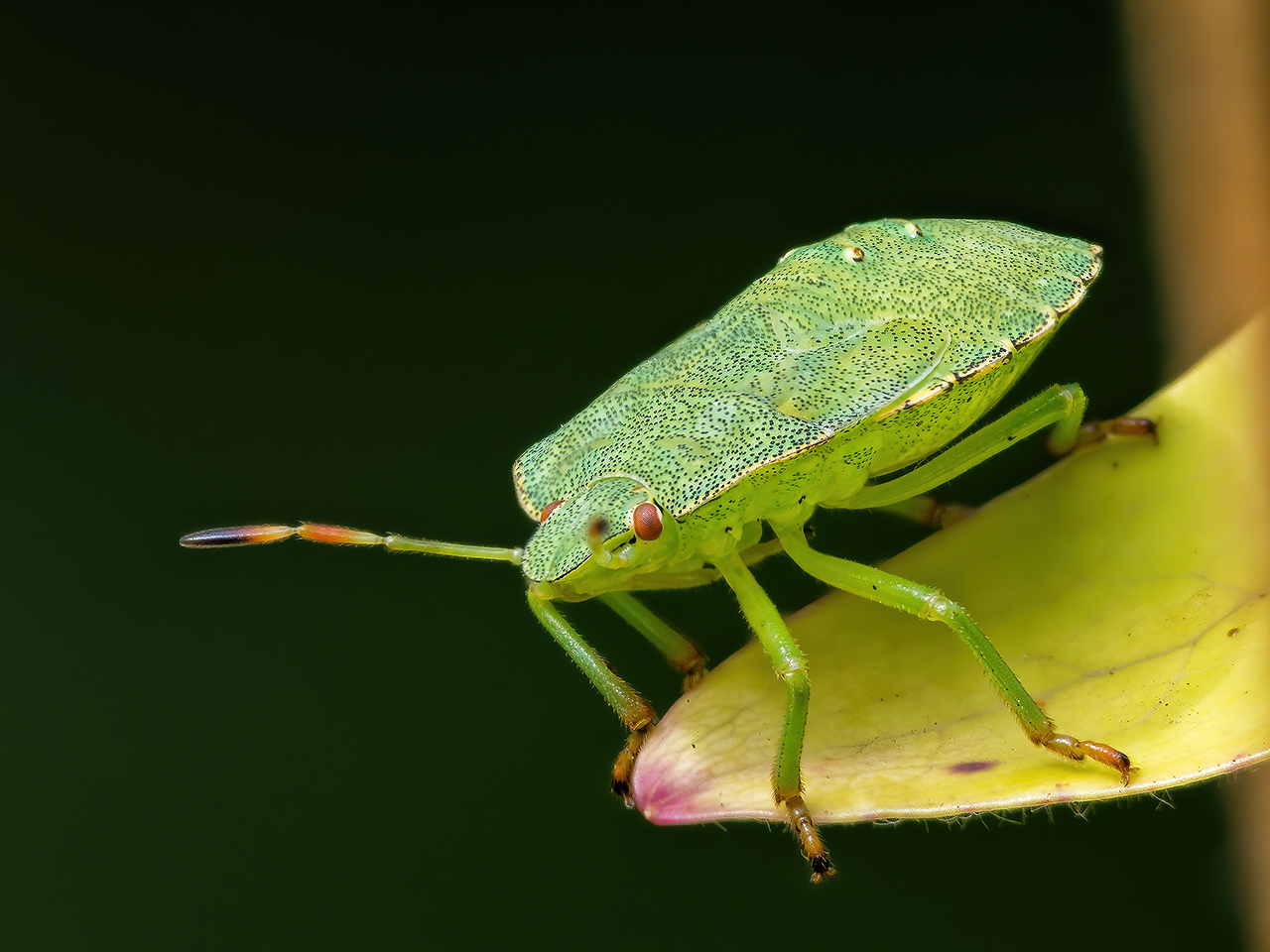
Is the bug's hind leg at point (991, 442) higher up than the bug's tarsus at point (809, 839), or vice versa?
the bug's hind leg at point (991, 442)

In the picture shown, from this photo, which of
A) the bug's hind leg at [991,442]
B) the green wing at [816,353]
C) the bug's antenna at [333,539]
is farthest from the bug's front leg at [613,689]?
the bug's hind leg at [991,442]

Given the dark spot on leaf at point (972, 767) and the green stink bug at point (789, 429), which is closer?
the dark spot on leaf at point (972, 767)

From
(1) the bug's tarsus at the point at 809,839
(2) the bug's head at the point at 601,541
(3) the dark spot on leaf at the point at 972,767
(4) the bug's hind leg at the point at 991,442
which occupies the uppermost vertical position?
(2) the bug's head at the point at 601,541

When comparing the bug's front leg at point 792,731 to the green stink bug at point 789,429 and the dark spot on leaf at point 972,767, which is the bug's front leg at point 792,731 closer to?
the green stink bug at point 789,429

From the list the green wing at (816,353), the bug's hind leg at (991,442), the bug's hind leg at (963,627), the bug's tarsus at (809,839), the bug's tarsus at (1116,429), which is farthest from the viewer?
the bug's hind leg at (991,442)

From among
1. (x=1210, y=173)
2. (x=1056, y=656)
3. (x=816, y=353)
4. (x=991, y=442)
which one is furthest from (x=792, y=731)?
(x=1210, y=173)

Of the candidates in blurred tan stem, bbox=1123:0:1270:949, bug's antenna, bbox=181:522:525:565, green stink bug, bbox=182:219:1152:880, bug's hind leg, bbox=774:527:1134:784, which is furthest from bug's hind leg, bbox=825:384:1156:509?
bug's antenna, bbox=181:522:525:565

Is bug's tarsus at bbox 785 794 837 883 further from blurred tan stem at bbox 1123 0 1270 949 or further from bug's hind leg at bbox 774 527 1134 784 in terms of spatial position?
blurred tan stem at bbox 1123 0 1270 949

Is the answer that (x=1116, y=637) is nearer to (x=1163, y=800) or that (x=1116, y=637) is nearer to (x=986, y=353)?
(x=1163, y=800)

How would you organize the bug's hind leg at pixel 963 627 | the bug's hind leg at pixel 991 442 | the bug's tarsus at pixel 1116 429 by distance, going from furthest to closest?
1. the bug's hind leg at pixel 991 442
2. the bug's tarsus at pixel 1116 429
3. the bug's hind leg at pixel 963 627

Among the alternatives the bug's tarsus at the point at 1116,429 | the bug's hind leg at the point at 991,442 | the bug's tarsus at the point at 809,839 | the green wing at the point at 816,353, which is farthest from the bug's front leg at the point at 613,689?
the bug's tarsus at the point at 1116,429

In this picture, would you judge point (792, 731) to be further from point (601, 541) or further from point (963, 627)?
point (601, 541)
